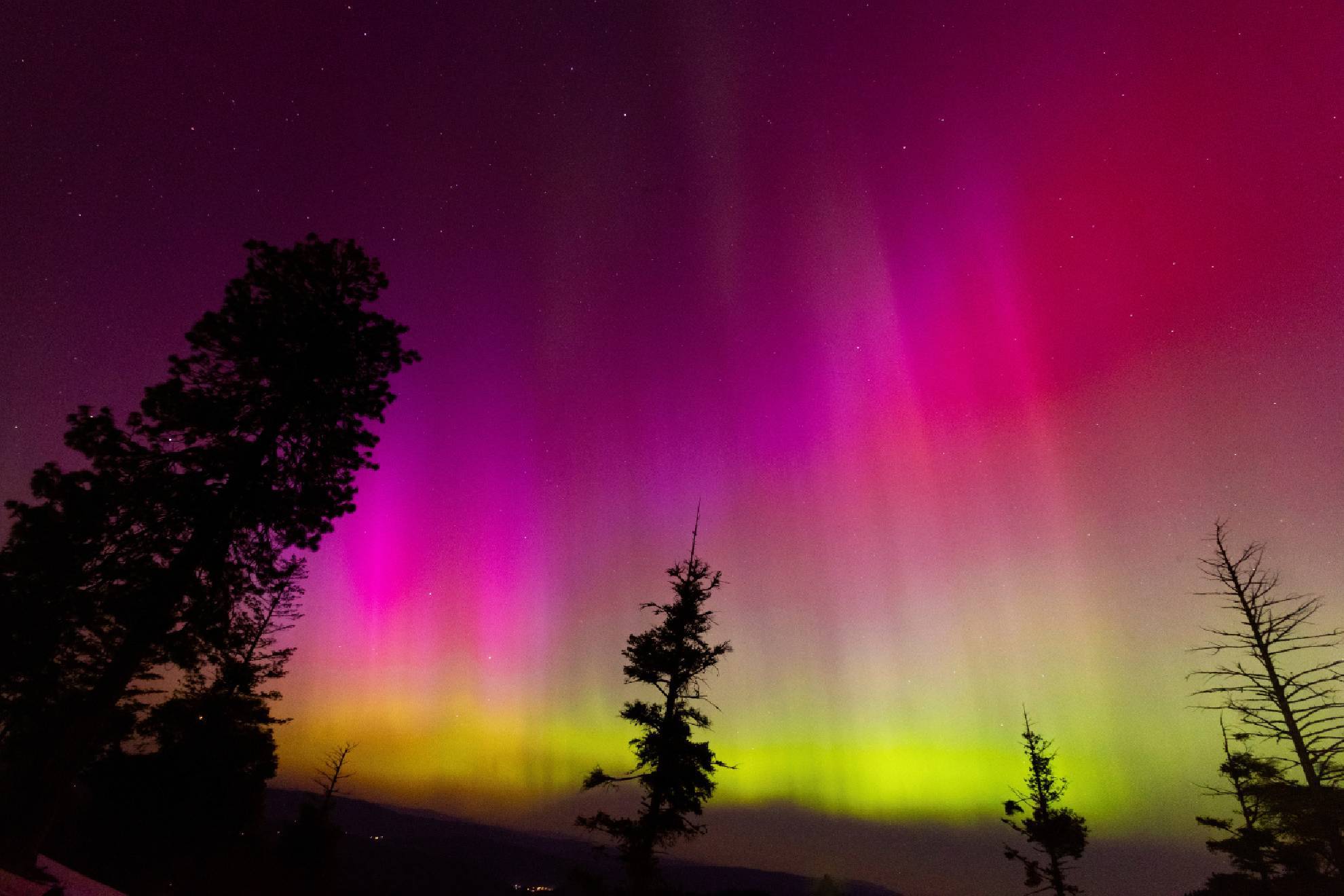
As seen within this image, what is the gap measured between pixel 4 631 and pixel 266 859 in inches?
1002

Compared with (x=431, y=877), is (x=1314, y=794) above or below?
above

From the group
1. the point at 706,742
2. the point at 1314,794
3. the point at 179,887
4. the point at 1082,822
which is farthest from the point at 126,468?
the point at 1082,822

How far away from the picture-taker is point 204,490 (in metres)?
14.5

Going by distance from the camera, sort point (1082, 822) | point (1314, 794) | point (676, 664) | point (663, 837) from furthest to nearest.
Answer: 1. point (1082, 822)
2. point (676, 664)
3. point (663, 837)
4. point (1314, 794)

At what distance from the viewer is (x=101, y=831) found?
2562cm

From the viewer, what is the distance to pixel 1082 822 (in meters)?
31.5

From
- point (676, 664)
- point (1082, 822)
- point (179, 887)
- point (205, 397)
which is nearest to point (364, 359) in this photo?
point (205, 397)

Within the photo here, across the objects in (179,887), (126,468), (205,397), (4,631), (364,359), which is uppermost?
(364,359)

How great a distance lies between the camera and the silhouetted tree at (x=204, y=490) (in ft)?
43.9

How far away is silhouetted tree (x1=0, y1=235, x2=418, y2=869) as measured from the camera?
13.4 metres

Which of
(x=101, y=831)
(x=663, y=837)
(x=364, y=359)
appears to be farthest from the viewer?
(x=101, y=831)

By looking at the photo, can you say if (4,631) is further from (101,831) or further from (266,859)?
(266,859)

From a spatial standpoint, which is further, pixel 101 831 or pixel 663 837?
pixel 101 831

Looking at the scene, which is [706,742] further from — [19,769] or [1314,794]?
[19,769]
